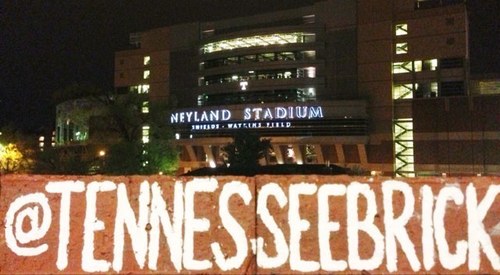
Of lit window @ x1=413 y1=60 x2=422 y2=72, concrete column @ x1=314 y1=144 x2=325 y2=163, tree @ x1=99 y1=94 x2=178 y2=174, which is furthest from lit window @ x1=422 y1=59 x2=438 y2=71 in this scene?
tree @ x1=99 y1=94 x2=178 y2=174

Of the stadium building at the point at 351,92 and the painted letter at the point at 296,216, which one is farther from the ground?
the stadium building at the point at 351,92

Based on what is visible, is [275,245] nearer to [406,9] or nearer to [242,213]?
[242,213]

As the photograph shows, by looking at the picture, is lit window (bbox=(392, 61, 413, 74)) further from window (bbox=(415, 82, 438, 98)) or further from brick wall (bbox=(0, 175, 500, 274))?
brick wall (bbox=(0, 175, 500, 274))

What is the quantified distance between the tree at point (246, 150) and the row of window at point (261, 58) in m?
14.5

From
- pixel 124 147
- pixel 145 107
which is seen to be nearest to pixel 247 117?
pixel 145 107

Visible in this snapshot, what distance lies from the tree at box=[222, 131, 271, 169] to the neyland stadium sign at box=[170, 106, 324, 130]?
5218mm

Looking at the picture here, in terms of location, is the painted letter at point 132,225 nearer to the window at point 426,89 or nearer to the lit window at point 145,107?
the lit window at point 145,107

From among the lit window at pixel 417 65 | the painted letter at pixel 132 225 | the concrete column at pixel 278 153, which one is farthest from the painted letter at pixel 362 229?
the lit window at pixel 417 65

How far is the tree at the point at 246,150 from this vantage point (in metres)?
62.1

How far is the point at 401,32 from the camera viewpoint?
67812mm

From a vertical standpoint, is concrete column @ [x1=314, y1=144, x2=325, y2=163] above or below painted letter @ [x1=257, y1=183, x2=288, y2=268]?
below

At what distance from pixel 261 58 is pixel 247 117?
9.99 metres

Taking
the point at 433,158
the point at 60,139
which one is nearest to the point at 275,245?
the point at 433,158

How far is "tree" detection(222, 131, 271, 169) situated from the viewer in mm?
62125
